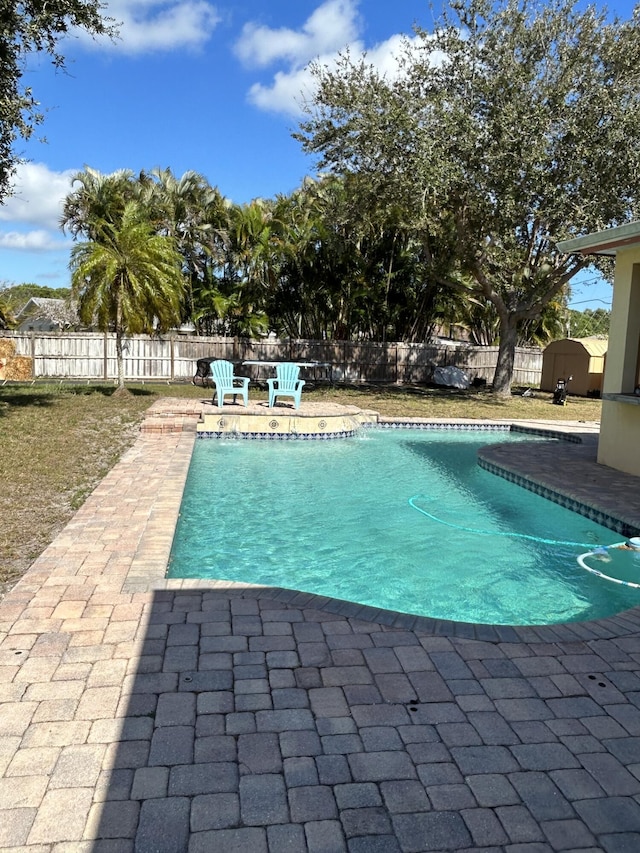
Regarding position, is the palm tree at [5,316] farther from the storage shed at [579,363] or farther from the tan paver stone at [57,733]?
the tan paver stone at [57,733]

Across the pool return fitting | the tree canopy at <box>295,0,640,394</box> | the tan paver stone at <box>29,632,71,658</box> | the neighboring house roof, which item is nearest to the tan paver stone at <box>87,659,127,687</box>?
the tan paver stone at <box>29,632,71,658</box>

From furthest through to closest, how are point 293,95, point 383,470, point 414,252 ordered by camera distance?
point 414,252, point 293,95, point 383,470

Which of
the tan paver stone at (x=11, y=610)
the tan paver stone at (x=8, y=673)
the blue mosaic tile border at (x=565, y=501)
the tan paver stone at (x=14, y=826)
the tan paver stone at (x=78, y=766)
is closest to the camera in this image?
the tan paver stone at (x=14, y=826)

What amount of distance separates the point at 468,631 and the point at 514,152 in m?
14.0

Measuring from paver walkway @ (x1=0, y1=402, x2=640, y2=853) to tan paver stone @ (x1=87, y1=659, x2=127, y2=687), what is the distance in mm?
10

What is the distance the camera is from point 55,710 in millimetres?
2709

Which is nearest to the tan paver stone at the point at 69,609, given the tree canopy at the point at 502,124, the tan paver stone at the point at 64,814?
the tan paver stone at the point at 64,814

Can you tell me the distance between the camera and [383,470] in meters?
9.34

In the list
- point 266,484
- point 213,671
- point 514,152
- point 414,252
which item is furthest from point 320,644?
point 414,252

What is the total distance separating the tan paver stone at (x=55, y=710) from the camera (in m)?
2.65

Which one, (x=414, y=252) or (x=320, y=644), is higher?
(x=414, y=252)

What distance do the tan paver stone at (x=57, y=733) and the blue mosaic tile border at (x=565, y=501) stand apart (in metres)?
5.40

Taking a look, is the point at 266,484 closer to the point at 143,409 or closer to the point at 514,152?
the point at 143,409

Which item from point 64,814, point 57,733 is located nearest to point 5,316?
point 57,733
